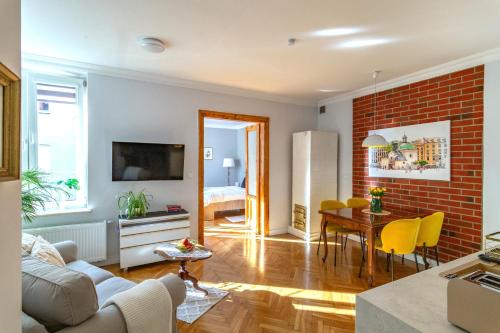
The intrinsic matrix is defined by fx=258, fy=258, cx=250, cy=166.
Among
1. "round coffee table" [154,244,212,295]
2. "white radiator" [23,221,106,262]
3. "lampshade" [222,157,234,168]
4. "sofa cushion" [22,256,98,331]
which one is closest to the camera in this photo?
"sofa cushion" [22,256,98,331]

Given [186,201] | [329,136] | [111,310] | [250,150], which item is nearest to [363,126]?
[329,136]

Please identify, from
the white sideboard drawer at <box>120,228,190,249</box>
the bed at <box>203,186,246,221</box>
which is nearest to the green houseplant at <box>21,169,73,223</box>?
the white sideboard drawer at <box>120,228,190,249</box>

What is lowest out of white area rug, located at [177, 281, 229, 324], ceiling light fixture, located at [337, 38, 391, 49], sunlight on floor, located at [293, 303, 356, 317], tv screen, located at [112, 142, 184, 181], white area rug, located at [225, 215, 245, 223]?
sunlight on floor, located at [293, 303, 356, 317]

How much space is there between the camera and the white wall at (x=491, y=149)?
282cm

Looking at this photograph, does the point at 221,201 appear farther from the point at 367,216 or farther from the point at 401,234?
the point at 401,234

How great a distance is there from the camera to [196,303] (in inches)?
97.6

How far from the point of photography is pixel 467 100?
3.06 meters

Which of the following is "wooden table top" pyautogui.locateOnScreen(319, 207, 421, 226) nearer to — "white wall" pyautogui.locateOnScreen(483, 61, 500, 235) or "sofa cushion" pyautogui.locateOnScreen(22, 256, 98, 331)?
"white wall" pyautogui.locateOnScreen(483, 61, 500, 235)

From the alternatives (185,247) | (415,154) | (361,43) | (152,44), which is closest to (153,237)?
(185,247)

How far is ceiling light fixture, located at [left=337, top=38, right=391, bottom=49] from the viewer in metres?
2.55

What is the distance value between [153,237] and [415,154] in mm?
3700

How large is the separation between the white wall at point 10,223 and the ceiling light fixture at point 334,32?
7.29 feet

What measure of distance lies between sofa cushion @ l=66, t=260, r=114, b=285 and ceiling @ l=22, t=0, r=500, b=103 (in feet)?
7.00

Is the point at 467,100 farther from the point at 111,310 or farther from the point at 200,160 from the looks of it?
the point at 111,310
